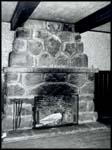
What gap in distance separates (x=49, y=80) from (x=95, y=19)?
1490mm

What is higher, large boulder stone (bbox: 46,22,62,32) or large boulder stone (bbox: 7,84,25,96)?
large boulder stone (bbox: 46,22,62,32)

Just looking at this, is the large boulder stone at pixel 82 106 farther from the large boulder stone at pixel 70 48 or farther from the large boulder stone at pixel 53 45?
the large boulder stone at pixel 53 45

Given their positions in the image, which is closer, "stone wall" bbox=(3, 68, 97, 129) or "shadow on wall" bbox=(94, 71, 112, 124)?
"stone wall" bbox=(3, 68, 97, 129)

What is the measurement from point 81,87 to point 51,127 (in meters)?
1.09

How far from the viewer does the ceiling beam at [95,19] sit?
2.84 meters

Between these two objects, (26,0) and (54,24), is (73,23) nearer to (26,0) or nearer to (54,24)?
(54,24)

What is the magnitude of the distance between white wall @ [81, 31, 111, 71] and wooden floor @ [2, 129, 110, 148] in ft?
5.98

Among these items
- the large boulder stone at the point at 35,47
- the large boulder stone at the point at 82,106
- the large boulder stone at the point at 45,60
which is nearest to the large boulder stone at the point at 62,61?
the large boulder stone at the point at 45,60

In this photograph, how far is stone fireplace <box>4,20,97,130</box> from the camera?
358 cm

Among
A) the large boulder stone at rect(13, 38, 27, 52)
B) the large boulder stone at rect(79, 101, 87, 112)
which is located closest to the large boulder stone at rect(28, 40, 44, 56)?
the large boulder stone at rect(13, 38, 27, 52)

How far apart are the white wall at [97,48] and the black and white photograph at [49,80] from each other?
37 cm

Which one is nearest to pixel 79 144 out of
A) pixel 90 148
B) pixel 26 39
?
pixel 90 148

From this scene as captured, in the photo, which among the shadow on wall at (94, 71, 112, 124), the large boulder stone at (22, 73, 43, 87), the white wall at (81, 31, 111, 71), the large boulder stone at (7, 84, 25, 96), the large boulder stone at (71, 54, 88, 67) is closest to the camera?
the large boulder stone at (7, 84, 25, 96)

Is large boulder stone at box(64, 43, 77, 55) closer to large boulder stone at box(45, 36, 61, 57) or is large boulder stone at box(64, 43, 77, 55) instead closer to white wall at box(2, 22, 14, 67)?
large boulder stone at box(45, 36, 61, 57)
